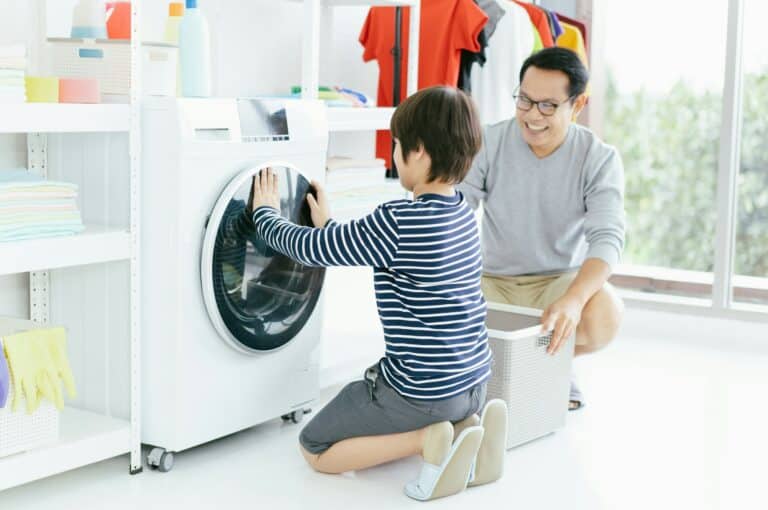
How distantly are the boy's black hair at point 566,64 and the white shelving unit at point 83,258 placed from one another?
1046 mm

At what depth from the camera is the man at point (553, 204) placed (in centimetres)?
272

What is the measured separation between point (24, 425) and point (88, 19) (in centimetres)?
90

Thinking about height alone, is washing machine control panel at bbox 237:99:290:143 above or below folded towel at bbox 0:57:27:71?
below

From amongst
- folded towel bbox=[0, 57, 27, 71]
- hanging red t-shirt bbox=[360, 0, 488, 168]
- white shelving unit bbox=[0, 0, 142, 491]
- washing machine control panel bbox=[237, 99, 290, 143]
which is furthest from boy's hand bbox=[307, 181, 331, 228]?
hanging red t-shirt bbox=[360, 0, 488, 168]

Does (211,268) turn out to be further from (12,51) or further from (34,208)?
(12,51)

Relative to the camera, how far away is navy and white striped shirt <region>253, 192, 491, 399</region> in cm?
222

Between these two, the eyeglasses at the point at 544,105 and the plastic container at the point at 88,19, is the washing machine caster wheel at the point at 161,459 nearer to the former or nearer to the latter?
the plastic container at the point at 88,19

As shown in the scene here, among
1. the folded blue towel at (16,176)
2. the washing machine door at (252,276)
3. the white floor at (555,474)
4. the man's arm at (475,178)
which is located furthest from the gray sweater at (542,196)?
the folded blue towel at (16,176)

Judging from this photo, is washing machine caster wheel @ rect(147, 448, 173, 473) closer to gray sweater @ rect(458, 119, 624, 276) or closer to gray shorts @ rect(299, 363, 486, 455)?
gray shorts @ rect(299, 363, 486, 455)

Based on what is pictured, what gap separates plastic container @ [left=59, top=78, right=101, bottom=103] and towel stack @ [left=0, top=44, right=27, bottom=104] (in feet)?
0.36

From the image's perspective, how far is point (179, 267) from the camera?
7.50 feet

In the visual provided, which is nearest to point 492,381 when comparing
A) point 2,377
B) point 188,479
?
point 188,479

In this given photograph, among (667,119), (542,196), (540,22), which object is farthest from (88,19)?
(667,119)

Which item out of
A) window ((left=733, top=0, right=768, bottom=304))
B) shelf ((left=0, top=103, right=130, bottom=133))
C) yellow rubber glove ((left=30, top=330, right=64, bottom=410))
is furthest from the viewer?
window ((left=733, top=0, right=768, bottom=304))
